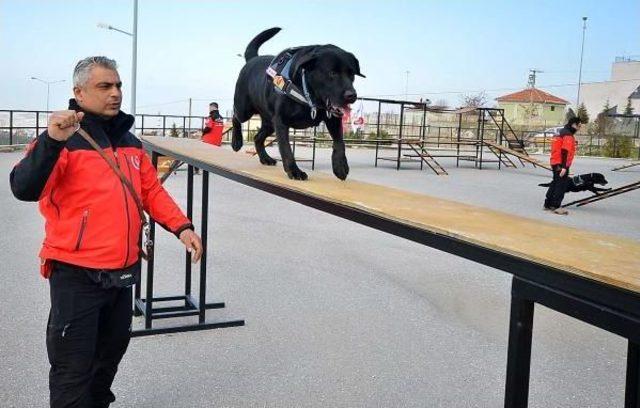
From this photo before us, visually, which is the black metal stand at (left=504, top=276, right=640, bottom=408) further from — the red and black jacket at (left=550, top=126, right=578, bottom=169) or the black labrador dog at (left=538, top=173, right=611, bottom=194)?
the black labrador dog at (left=538, top=173, right=611, bottom=194)

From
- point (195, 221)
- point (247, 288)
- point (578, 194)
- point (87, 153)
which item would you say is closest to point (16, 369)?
point (87, 153)

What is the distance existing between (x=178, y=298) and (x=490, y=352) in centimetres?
265

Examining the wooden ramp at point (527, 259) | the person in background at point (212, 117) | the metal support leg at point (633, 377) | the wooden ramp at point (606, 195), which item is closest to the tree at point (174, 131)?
the person in background at point (212, 117)

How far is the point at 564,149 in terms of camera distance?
1119cm

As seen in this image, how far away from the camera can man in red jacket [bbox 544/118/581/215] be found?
11.2m

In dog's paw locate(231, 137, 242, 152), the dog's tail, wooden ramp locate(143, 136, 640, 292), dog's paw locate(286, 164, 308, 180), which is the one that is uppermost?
the dog's tail

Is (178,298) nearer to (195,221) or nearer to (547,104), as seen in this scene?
(195,221)

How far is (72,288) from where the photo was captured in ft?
8.20

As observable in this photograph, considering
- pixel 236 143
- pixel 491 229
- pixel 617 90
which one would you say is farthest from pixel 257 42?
pixel 617 90

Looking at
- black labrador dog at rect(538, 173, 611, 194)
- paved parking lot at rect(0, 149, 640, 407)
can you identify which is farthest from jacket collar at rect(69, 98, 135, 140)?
black labrador dog at rect(538, 173, 611, 194)

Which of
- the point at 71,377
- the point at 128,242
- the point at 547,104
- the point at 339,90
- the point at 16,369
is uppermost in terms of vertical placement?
the point at 547,104

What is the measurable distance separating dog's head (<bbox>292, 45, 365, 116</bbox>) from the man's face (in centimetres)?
118

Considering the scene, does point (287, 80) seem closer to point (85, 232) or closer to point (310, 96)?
point (310, 96)

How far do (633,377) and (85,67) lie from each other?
238cm
